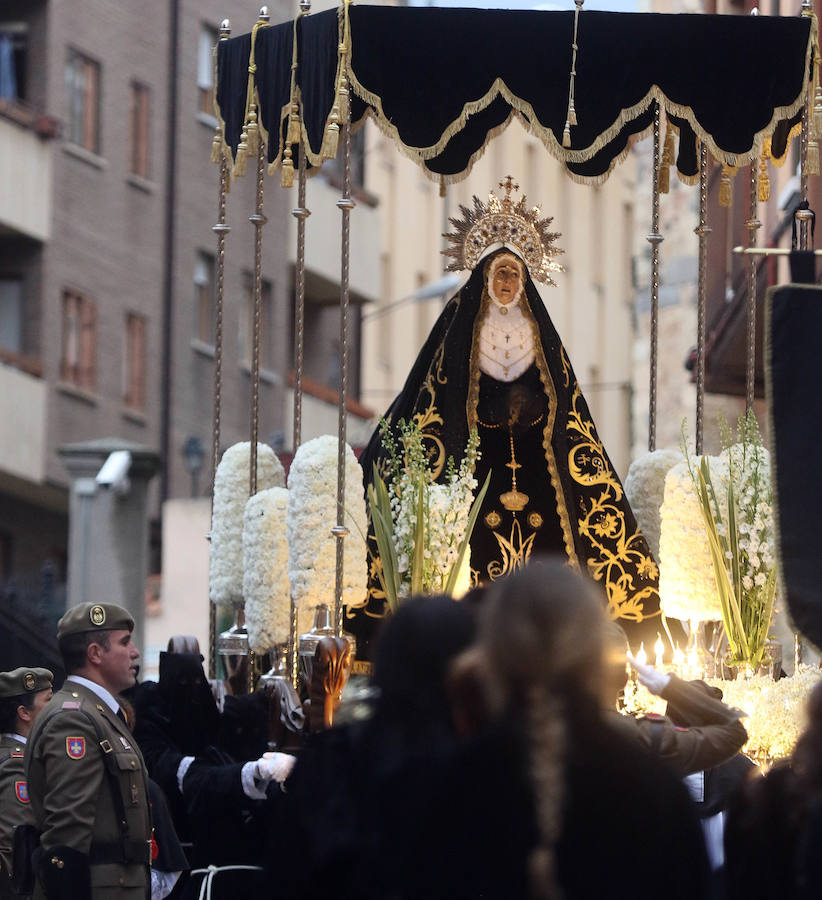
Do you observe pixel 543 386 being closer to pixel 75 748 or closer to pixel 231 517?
pixel 231 517

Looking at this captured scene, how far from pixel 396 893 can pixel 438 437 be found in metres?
5.95

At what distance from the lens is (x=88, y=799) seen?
700cm

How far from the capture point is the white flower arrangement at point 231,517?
1006 cm

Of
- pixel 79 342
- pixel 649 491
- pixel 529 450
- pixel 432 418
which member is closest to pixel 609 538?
pixel 649 491

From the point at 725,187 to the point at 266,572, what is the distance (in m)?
2.75

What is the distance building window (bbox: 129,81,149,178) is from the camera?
2511cm

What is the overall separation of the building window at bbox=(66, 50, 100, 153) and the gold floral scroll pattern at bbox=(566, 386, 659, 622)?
591 inches

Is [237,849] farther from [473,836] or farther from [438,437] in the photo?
[473,836]

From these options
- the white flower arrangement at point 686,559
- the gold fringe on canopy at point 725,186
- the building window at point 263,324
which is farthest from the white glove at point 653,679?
the building window at point 263,324

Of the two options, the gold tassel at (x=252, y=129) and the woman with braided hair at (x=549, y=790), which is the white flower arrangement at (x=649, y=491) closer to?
the gold tassel at (x=252, y=129)

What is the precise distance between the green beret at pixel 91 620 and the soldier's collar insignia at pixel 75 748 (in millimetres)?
401

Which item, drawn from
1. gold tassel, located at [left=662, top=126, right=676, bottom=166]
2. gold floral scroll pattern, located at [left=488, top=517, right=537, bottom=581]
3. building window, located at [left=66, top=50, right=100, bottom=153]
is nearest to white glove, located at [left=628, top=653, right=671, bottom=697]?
gold floral scroll pattern, located at [left=488, top=517, right=537, bottom=581]

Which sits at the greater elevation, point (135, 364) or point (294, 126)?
point (294, 126)

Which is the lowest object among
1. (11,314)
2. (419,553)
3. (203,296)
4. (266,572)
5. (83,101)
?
(266,572)
